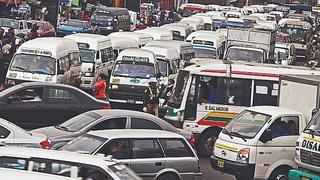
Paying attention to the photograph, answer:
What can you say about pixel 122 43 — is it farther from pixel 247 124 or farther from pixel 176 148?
pixel 176 148

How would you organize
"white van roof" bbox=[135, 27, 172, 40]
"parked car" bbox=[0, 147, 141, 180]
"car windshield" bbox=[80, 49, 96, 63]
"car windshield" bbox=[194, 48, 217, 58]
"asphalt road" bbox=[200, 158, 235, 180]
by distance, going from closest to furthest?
"parked car" bbox=[0, 147, 141, 180] → "asphalt road" bbox=[200, 158, 235, 180] → "car windshield" bbox=[80, 49, 96, 63] → "car windshield" bbox=[194, 48, 217, 58] → "white van roof" bbox=[135, 27, 172, 40]

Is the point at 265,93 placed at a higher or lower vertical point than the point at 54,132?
higher

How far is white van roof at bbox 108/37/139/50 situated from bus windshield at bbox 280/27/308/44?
19.0 m

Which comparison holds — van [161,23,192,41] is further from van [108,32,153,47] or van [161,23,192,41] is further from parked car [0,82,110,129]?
parked car [0,82,110,129]

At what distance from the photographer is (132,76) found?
27328 mm

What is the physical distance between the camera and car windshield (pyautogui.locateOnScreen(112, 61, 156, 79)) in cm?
2741

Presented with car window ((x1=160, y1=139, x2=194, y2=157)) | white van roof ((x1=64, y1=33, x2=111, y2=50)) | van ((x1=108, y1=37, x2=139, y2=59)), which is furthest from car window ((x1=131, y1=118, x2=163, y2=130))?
van ((x1=108, y1=37, x2=139, y2=59))

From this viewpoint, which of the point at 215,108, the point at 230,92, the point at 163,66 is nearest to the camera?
the point at 215,108

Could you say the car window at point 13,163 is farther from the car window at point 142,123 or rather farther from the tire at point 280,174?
the tire at point 280,174

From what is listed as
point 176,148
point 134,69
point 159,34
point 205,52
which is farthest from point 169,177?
point 159,34

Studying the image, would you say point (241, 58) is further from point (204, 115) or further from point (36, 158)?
point (36, 158)

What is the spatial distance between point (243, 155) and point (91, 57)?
15.0 metres

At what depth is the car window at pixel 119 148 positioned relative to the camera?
47.8ft

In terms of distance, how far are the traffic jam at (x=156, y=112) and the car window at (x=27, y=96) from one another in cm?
3
